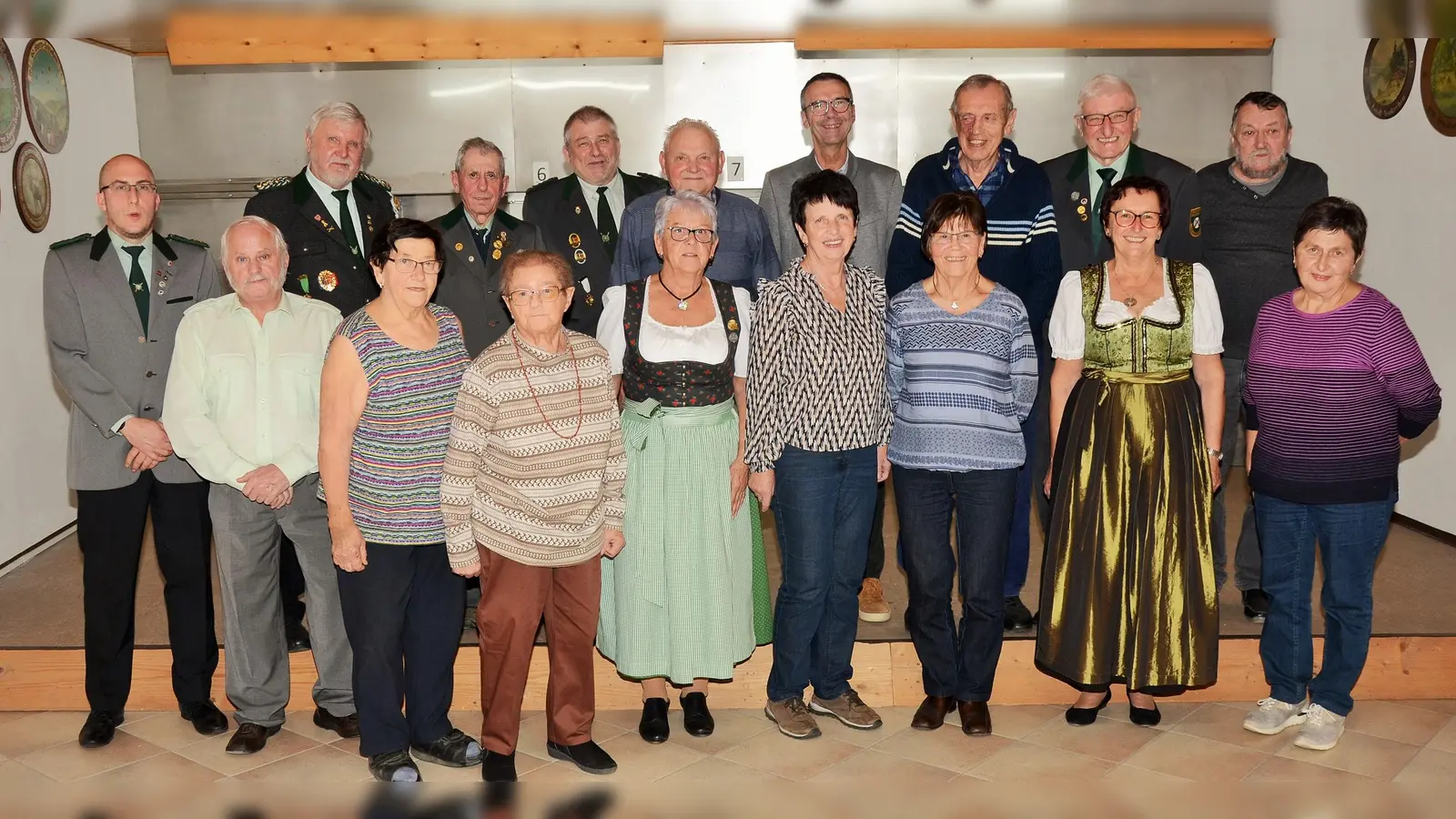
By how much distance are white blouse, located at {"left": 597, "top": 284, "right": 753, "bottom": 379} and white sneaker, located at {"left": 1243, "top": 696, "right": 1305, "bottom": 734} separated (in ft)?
6.33

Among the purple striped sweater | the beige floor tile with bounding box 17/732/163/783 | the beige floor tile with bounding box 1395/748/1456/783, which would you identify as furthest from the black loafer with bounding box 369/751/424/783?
the beige floor tile with bounding box 1395/748/1456/783

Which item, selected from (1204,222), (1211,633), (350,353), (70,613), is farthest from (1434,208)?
(70,613)

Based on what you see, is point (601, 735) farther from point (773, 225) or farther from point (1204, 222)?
point (1204, 222)

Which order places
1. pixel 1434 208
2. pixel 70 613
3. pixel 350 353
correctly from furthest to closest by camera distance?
pixel 1434 208 < pixel 70 613 < pixel 350 353

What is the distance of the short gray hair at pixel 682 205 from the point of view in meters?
3.27

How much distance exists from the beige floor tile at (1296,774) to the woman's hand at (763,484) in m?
1.57

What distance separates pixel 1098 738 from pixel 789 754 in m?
0.97

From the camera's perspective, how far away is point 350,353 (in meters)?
3.01

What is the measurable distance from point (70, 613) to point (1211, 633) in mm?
4075

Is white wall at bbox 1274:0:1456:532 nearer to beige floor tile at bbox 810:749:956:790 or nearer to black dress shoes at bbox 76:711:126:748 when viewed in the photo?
beige floor tile at bbox 810:749:956:790

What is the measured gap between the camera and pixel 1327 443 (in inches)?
131

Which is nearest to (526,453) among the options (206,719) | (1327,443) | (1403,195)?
(206,719)

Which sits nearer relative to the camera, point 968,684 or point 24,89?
point 968,684

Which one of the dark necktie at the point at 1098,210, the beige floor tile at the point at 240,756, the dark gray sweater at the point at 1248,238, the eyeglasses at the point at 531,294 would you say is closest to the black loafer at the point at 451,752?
the beige floor tile at the point at 240,756
